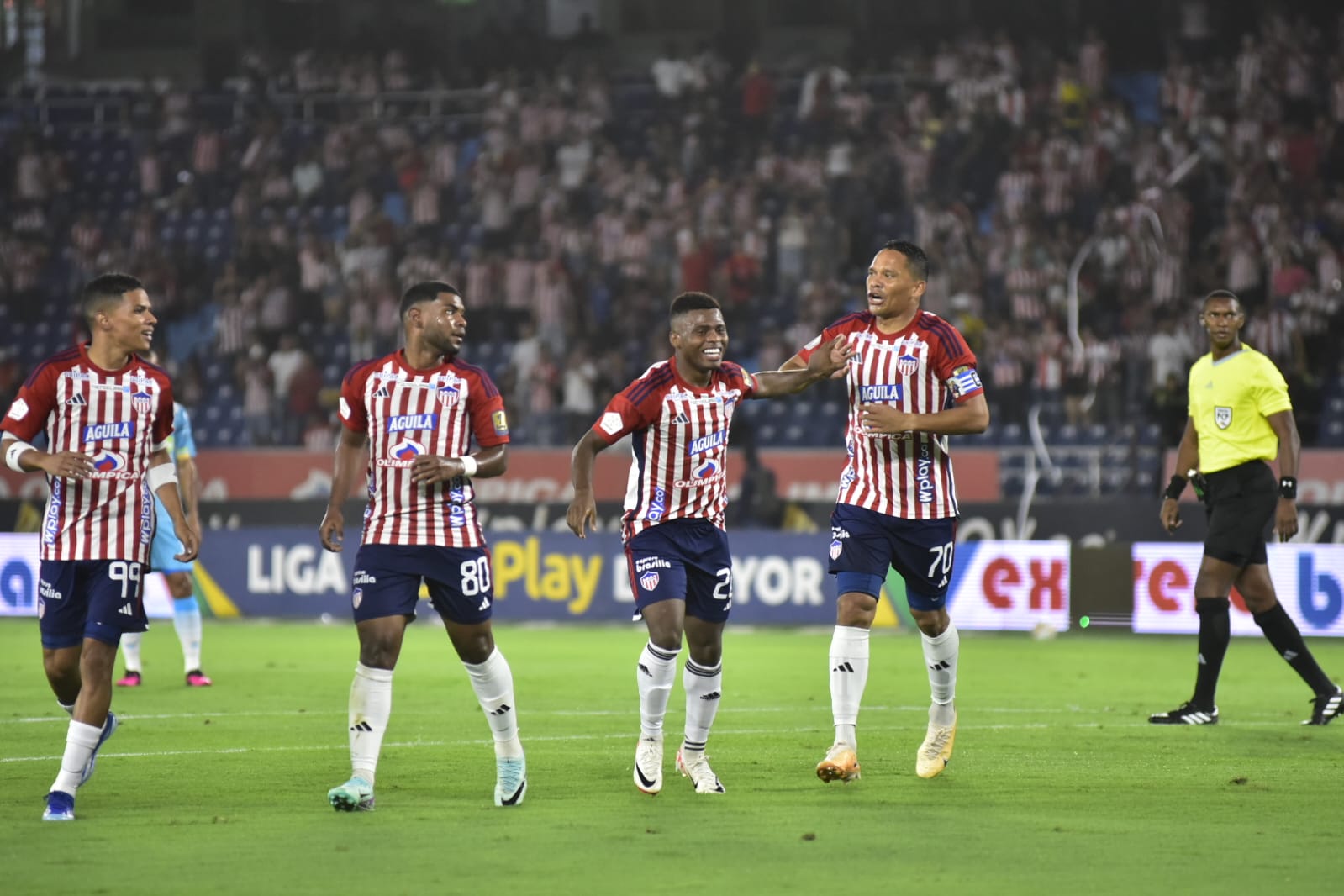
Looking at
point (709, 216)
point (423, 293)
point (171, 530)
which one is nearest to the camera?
point (423, 293)

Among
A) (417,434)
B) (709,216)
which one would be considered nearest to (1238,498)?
(417,434)

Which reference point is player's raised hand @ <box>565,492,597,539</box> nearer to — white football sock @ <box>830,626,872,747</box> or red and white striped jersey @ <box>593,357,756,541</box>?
red and white striped jersey @ <box>593,357,756,541</box>

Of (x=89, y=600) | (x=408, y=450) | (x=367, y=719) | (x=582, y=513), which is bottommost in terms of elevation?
(x=367, y=719)

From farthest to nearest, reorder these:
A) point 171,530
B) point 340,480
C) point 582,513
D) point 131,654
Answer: point 131,654
point 171,530
point 582,513
point 340,480

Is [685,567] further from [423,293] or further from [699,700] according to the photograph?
[423,293]

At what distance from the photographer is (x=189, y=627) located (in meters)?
14.6

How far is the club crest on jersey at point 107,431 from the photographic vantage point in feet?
26.6

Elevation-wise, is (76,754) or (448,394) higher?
(448,394)

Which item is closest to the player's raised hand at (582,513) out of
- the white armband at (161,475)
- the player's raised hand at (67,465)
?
the white armband at (161,475)

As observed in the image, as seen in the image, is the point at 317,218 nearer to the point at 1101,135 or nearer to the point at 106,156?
the point at 106,156

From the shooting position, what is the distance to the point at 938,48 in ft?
95.1

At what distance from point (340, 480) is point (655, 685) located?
1709 millimetres

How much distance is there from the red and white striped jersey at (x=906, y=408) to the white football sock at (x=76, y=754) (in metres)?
3.65

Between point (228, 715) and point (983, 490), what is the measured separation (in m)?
11.7
